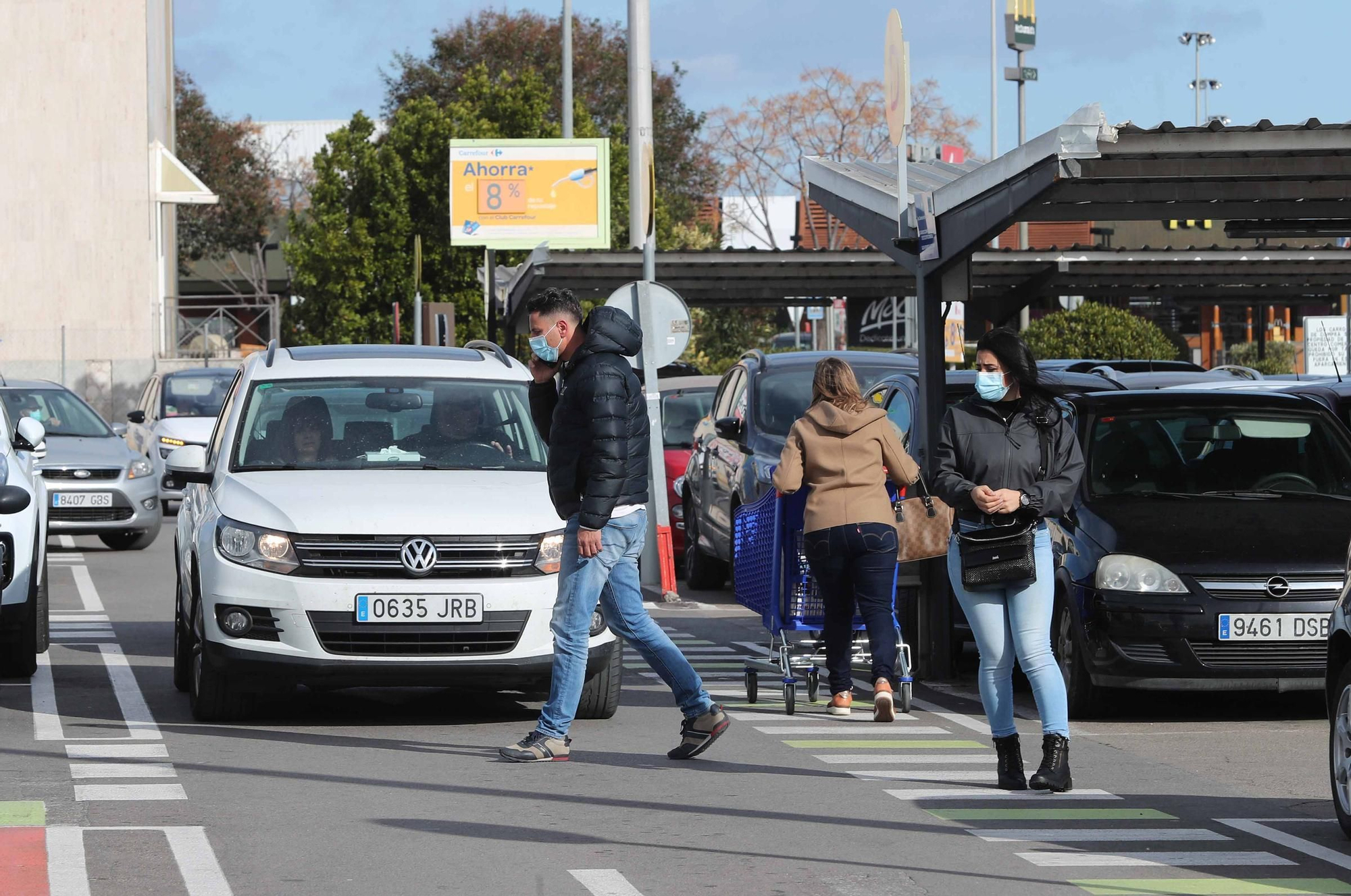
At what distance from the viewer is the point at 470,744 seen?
9.42 metres

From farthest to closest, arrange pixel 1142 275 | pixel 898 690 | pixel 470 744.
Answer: pixel 1142 275, pixel 898 690, pixel 470 744

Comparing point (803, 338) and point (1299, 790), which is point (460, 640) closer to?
point (1299, 790)

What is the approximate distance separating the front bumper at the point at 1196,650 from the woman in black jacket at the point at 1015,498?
1.70 meters

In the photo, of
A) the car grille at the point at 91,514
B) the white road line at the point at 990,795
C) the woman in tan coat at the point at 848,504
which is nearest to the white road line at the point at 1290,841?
the white road line at the point at 990,795

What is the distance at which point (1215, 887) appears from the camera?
655 cm

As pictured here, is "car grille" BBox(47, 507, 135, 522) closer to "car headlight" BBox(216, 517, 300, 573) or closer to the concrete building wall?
"car headlight" BBox(216, 517, 300, 573)

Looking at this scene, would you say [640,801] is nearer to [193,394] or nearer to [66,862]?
[66,862]

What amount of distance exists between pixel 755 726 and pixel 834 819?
8.31 feet

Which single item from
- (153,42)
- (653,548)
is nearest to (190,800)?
(653,548)

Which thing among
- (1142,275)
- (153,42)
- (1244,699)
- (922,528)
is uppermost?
(153,42)

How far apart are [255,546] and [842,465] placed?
2.80 meters

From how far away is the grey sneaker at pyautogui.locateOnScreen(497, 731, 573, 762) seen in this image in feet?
29.0

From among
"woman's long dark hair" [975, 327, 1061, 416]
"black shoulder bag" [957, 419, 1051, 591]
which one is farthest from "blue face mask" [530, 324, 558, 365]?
"black shoulder bag" [957, 419, 1051, 591]

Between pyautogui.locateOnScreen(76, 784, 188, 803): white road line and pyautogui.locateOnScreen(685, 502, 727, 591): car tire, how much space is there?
1006cm
